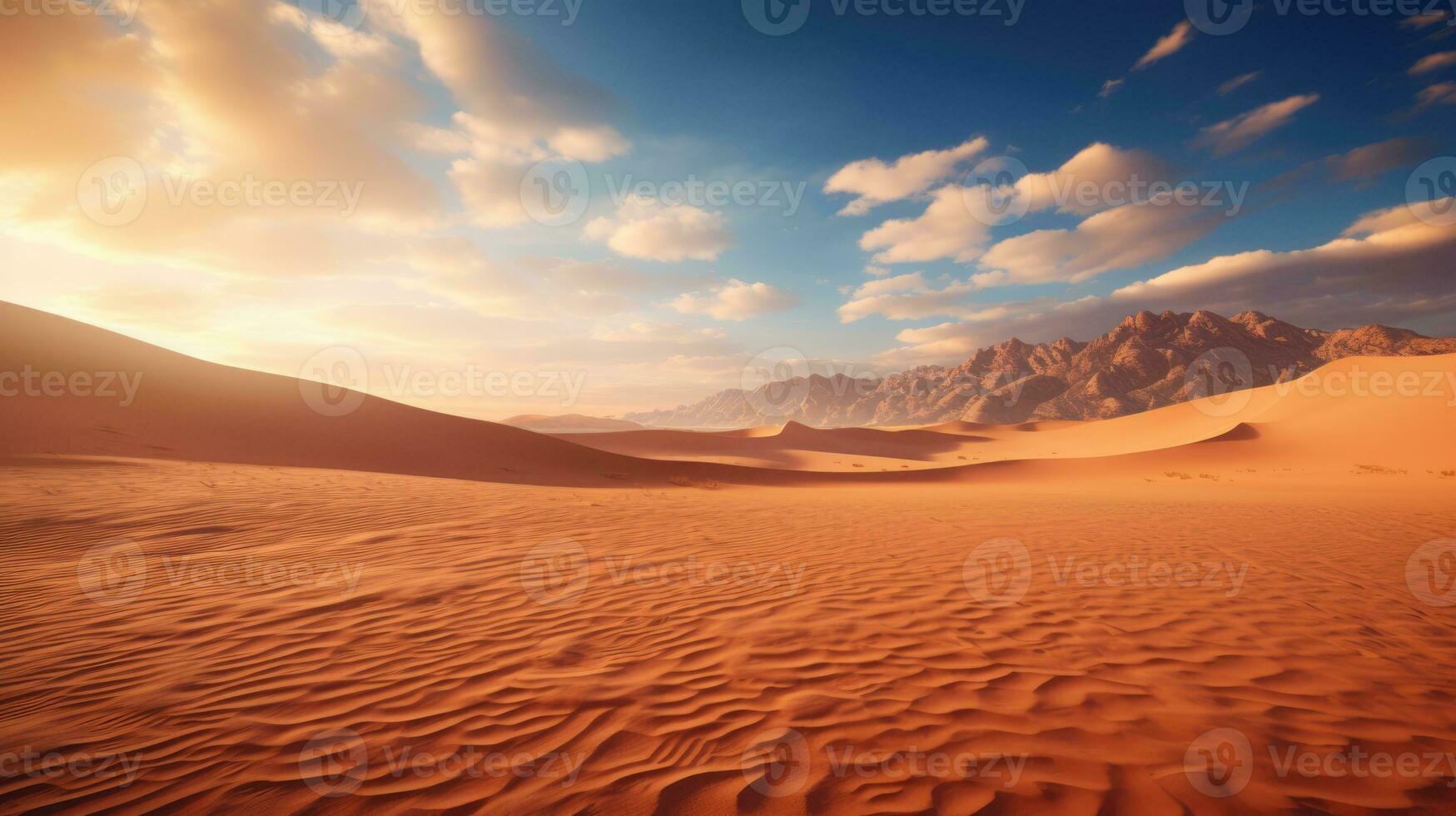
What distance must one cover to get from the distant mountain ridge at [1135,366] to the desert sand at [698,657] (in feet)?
405

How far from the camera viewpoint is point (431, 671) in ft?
11.3

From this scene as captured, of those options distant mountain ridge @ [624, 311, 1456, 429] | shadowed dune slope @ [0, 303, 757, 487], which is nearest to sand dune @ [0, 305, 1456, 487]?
shadowed dune slope @ [0, 303, 757, 487]

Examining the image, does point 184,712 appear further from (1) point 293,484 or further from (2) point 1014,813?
(1) point 293,484

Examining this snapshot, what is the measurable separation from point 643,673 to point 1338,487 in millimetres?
21948

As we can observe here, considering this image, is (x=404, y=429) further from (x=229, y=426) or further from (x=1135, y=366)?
(x=1135, y=366)

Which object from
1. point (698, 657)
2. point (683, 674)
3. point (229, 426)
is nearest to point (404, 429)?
point (229, 426)

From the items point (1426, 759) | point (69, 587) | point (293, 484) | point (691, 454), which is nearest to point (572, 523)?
point (69, 587)

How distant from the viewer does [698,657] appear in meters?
3.68

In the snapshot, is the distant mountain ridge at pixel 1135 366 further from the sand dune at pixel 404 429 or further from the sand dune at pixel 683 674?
the sand dune at pixel 683 674

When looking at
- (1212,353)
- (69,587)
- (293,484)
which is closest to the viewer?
(69,587)

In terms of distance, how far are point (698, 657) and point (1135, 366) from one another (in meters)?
161

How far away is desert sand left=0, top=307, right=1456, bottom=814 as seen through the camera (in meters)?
2.41

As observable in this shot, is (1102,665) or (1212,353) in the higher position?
(1212,353)

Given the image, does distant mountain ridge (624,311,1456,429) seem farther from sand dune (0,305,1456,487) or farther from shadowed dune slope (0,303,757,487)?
shadowed dune slope (0,303,757,487)
